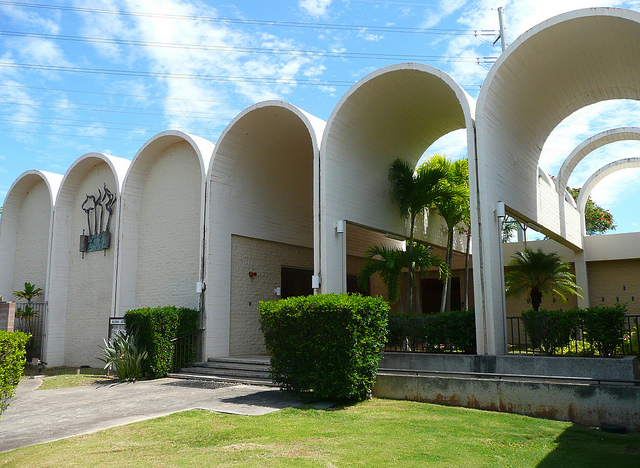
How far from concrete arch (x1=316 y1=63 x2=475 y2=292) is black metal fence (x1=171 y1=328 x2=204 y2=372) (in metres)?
3.90

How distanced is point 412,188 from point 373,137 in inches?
65.5

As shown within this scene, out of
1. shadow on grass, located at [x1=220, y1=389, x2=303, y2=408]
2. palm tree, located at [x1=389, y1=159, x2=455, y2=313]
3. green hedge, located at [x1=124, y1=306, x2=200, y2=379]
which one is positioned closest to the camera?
shadow on grass, located at [x1=220, y1=389, x2=303, y2=408]

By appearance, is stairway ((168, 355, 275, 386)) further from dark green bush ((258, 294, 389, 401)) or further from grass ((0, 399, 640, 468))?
grass ((0, 399, 640, 468))

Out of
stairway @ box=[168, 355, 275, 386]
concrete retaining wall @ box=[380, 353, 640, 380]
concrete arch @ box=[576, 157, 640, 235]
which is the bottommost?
stairway @ box=[168, 355, 275, 386]

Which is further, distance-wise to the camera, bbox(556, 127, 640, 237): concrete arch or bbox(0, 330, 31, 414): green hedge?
bbox(556, 127, 640, 237): concrete arch

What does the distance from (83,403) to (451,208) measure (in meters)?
10.3

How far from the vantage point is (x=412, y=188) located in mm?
13742

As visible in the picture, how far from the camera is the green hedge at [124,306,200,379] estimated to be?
12.2 m

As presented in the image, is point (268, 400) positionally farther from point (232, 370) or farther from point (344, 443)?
point (232, 370)

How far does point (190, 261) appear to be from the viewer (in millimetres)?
14305

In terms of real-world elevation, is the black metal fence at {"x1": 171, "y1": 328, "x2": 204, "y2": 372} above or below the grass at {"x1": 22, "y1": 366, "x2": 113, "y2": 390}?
above

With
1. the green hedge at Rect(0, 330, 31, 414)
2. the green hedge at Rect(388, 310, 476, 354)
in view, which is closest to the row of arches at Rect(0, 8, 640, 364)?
the green hedge at Rect(388, 310, 476, 354)

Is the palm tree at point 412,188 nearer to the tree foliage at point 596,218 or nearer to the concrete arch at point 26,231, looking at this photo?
the concrete arch at point 26,231

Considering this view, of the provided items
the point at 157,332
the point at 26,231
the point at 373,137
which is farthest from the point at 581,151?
the point at 26,231
